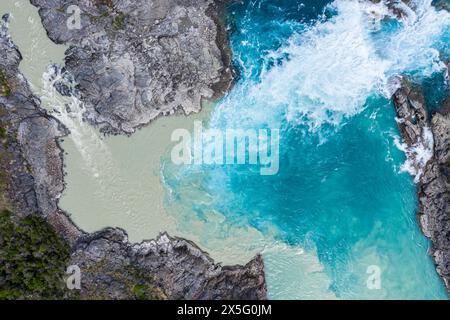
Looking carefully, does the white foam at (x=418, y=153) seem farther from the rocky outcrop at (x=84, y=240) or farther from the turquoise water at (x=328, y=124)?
the rocky outcrop at (x=84, y=240)

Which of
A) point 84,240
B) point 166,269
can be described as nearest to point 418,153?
point 166,269

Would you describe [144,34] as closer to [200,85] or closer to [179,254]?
[200,85]

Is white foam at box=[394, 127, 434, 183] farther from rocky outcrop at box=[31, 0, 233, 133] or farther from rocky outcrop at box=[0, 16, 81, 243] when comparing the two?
rocky outcrop at box=[0, 16, 81, 243]

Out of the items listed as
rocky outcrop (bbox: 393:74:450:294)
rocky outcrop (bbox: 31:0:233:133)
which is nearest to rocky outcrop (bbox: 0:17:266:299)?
rocky outcrop (bbox: 31:0:233:133)

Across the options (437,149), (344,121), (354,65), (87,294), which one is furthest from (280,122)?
(87,294)

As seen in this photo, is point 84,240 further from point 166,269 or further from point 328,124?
point 328,124

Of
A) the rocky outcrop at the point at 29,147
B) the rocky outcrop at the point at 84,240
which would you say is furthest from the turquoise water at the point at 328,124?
the rocky outcrop at the point at 29,147
